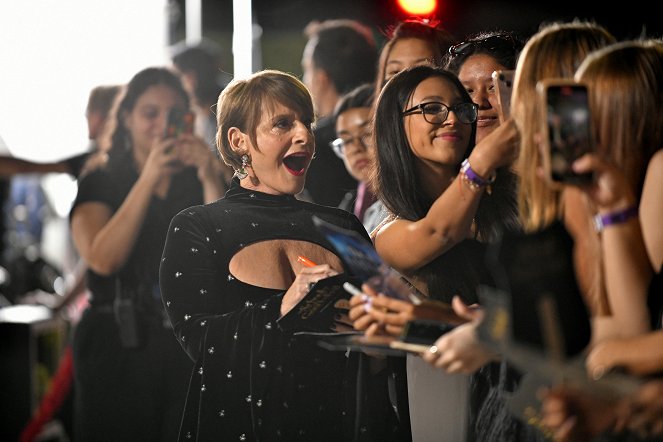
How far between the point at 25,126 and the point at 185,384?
45.3 inches

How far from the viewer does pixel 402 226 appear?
201 cm

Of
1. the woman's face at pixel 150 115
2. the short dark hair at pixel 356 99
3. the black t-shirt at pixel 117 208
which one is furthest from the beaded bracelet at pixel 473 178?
the woman's face at pixel 150 115

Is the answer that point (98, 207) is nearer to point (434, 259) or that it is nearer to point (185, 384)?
point (185, 384)


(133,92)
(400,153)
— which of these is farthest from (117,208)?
(400,153)

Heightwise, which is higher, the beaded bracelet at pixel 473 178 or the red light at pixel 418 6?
the red light at pixel 418 6

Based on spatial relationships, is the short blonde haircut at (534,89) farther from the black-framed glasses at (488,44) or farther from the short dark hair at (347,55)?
the short dark hair at (347,55)

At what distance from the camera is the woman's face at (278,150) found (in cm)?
205

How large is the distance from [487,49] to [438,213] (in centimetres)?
36

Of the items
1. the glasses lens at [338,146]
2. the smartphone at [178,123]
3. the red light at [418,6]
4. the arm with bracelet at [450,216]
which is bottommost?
the arm with bracelet at [450,216]

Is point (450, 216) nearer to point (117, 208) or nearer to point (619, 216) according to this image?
point (619, 216)

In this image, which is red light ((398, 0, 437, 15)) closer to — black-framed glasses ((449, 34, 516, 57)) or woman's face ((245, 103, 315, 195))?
black-framed glasses ((449, 34, 516, 57))

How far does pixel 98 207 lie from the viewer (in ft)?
8.41

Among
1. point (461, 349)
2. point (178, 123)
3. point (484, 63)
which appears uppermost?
point (484, 63)

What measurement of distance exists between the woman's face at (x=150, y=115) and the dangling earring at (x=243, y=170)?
0.49m
